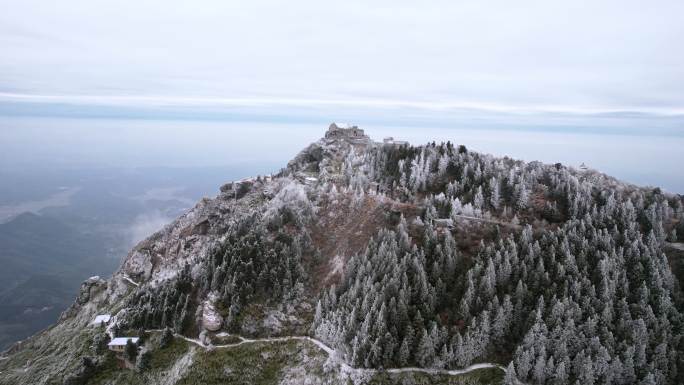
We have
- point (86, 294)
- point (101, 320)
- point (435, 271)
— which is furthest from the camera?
point (86, 294)

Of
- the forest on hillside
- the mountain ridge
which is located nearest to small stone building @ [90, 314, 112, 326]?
the mountain ridge

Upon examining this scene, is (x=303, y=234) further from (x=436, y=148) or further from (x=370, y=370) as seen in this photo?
(x=436, y=148)

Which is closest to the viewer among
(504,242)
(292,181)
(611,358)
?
(611,358)

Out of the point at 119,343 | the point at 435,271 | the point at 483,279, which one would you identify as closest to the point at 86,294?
the point at 119,343

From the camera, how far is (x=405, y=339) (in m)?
55.2

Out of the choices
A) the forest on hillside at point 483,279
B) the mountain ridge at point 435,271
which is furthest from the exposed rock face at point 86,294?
the forest on hillside at point 483,279

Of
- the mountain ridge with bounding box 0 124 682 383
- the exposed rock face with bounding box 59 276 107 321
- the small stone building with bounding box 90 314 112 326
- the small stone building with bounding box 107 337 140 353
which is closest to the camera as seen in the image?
the mountain ridge with bounding box 0 124 682 383

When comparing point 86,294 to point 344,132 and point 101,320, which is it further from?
point 344,132

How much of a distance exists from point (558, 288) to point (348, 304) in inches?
1264

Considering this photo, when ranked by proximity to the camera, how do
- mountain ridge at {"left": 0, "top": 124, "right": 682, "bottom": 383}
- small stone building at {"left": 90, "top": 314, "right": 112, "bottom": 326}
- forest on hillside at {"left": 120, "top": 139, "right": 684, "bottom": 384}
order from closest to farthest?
1. forest on hillside at {"left": 120, "top": 139, "right": 684, "bottom": 384}
2. mountain ridge at {"left": 0, "top": 124, "right": 682, "bottom": 383}
3. small stone building at {"left": 90, "top": 314, "right": 112, "bottom": 326}

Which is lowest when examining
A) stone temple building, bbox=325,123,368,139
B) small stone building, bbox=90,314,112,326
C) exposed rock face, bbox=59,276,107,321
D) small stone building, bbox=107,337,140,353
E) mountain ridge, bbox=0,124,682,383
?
exposed rock face, bbox=59,276,107,321

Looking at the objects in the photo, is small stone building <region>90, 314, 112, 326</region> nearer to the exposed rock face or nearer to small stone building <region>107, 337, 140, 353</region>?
small stone building <region>107, 337, 140, 353</region>

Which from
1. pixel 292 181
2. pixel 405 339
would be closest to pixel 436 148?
pixel 292 181

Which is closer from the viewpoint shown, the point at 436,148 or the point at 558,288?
the point at 558,288
